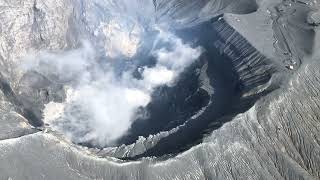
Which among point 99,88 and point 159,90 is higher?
point 99,88

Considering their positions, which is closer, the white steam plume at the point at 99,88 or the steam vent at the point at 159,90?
the steam vent at the point at 159,90

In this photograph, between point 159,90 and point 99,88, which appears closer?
point 99,88

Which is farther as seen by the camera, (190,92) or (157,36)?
(157,36)

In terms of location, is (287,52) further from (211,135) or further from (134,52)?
(134,52)

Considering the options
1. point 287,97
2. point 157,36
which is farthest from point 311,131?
point 157,36
